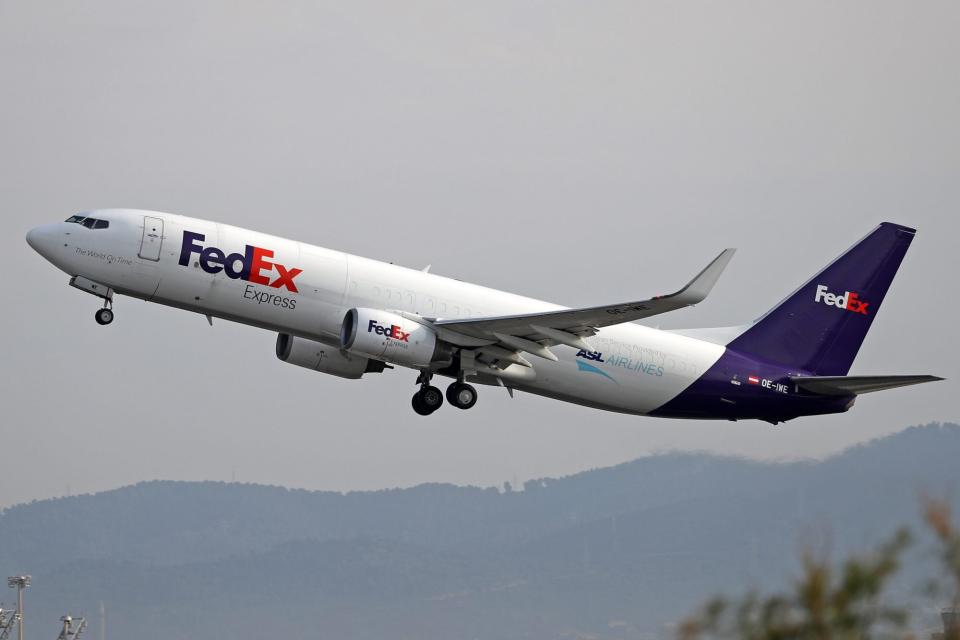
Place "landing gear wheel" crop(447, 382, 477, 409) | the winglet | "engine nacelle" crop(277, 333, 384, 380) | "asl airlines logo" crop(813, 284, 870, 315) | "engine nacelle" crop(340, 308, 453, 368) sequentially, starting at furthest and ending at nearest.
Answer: "asl airlines logo" crop(813, 284, 870, 315), "engine nacelle" crop(277, 333, 384, 380), "landing gear wheel" crop(447, 382, 477, 409), "engine nacelle" crop(340, 308, 453, 368), the winglet

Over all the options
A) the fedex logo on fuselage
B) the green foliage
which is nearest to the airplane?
the fedex logo on fuselage

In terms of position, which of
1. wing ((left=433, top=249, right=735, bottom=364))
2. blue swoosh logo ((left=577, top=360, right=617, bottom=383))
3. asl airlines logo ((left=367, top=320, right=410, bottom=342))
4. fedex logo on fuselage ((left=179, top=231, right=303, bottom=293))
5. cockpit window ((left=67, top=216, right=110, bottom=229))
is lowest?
blue swoosh logo ((left=577, top=360, right=617, bottom=383))

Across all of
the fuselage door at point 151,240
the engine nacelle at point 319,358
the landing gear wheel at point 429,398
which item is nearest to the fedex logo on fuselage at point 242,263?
the fuselage door at point 151,240

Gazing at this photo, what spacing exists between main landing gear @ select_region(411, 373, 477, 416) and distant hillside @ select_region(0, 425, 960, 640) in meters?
15.3

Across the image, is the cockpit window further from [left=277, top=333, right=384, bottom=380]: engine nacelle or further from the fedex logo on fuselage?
[left=277, top=333, right=384, bottom=380]: engine nacelle

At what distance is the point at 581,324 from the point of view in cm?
3472

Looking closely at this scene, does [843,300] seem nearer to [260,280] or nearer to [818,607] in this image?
[260,280]

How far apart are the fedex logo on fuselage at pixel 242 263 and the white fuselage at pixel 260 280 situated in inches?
1.4

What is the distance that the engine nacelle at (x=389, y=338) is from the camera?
34.2 m

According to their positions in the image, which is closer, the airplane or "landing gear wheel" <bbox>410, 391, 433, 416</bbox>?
the airplane

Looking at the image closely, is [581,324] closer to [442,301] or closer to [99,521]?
[442,301]

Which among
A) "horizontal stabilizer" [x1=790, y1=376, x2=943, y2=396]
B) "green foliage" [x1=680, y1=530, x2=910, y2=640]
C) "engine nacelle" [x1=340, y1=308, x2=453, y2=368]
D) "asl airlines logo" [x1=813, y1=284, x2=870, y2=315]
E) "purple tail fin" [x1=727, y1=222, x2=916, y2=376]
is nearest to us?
"green foliage" [x1=680, y1=530, x2=910, y2=640]

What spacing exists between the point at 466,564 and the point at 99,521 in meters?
36.2

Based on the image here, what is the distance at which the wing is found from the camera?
104 ft
